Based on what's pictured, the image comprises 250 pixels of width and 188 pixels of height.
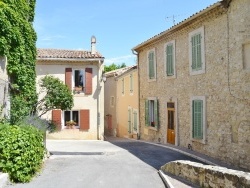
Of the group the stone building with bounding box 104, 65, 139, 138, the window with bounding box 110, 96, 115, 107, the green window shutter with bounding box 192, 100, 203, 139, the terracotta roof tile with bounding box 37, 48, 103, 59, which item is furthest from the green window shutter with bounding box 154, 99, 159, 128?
the window with bounding box 110, 96, 115, 107

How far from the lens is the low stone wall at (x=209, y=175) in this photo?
7.28 meters

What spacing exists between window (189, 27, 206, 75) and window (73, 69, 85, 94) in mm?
9603

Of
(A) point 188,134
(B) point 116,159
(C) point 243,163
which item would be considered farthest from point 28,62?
(C) point 243,163

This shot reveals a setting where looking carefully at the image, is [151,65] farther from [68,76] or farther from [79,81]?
[68,76]

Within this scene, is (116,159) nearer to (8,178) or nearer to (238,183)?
(8,178)

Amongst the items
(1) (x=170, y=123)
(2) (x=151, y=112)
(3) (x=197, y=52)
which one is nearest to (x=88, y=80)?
(2) (x=151, y=112)

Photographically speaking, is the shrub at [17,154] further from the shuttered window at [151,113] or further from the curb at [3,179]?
the shuttered window at [151,113]

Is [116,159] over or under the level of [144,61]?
under

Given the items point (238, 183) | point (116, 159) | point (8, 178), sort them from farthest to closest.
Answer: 1. point (116, 159)
2. point (8, 178)
3. point (238, 183)

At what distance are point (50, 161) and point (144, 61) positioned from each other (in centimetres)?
1082

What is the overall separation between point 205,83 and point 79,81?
11.1 meters

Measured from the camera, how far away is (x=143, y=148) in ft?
55.3

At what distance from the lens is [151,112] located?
20.8m

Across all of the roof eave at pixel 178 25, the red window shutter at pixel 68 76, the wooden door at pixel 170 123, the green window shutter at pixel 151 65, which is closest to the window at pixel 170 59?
the roof eave at pixel 178 25
